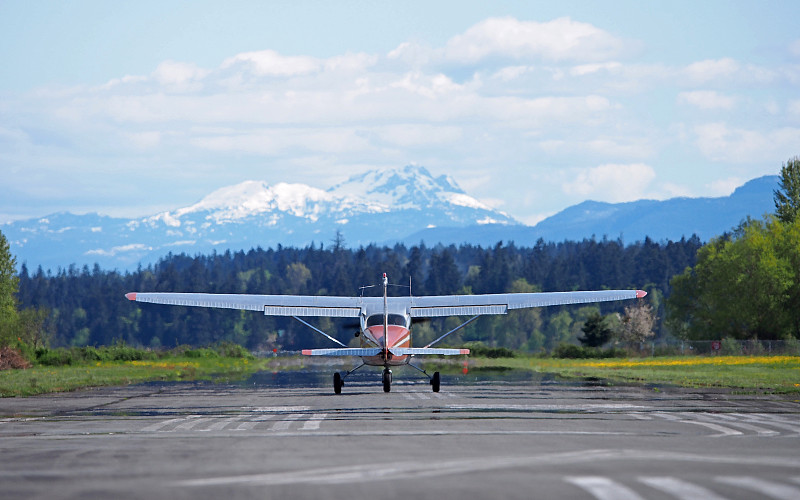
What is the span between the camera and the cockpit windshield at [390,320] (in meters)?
32.6

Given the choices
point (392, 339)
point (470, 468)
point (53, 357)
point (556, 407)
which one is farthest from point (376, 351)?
point (53, 357)

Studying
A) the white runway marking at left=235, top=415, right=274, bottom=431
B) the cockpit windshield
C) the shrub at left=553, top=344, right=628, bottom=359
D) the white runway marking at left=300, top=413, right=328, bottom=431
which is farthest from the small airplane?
the shrub at left=553, top=344, right=628, bottom=359

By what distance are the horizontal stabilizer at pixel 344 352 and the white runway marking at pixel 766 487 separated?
1754cm

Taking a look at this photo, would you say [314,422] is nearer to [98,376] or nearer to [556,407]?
[556,407]

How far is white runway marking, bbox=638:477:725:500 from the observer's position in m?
9.68

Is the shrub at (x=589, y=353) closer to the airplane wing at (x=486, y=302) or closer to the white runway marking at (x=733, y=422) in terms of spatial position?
the airplane wing at (x=486, y=302)

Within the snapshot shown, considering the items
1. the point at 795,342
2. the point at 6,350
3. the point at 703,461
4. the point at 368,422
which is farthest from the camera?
the point at 795,342

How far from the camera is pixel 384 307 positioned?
32.5 meters

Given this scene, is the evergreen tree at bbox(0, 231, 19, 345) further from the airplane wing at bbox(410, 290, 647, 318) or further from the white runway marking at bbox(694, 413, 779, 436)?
the white runway marking at bbox(694, 413, 779, 436)

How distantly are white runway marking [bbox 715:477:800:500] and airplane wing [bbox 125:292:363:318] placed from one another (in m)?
25.3

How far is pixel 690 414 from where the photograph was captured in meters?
21.8

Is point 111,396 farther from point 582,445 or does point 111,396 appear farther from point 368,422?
point 582,445

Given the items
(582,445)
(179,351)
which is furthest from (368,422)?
(179,351)

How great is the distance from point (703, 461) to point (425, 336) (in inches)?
5702
